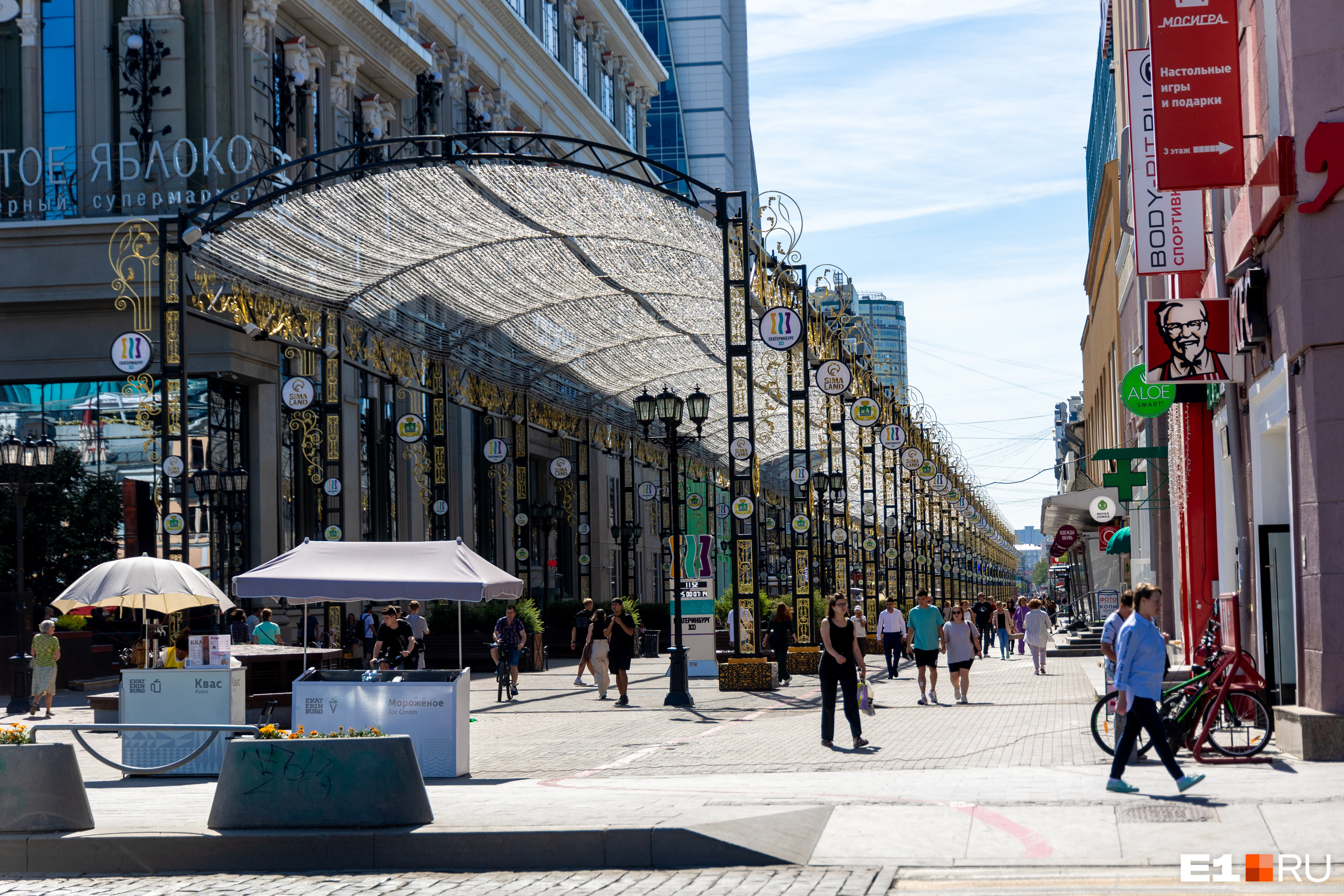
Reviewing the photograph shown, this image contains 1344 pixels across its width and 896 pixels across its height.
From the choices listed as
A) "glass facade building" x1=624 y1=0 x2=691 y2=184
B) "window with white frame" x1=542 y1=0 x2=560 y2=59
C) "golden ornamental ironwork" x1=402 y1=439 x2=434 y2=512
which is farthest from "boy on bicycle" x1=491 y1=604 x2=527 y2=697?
"glass facade building" x1=624 y1=0 x2=691 y2=184

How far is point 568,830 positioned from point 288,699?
31.5ft

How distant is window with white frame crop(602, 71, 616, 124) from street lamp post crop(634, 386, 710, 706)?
48075 mm

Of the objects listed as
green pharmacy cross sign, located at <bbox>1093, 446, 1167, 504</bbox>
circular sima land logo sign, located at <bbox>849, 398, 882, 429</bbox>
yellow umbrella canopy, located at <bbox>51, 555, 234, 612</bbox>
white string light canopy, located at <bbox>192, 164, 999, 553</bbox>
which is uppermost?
white string light canopy, located at <bbox>192, 164, 999, 553</bbox>

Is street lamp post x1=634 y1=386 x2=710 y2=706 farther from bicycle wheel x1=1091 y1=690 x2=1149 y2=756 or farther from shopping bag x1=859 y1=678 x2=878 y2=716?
bicycle wheel x1=1091 y1=690 x2=1149 y2=756

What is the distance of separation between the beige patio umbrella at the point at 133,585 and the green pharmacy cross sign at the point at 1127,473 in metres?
16.3

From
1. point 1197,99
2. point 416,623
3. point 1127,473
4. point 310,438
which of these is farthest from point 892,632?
point 1197,99

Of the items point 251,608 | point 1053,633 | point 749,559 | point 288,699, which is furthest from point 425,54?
point 1053,633

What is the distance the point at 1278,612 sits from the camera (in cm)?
1517

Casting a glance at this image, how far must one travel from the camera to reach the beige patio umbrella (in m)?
17.9

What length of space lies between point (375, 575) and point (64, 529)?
2290cm

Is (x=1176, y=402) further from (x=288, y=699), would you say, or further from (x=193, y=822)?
(x=193, y=822)

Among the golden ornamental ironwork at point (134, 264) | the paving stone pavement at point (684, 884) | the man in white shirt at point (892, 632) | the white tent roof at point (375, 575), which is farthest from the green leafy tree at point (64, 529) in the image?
the paving stone pavement at point (684, 884)

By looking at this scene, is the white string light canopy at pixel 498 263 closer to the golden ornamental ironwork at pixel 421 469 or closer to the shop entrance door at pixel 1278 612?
the golden ornamental ironwork at pixel 421 469

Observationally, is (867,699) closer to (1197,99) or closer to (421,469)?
(1197,99)
